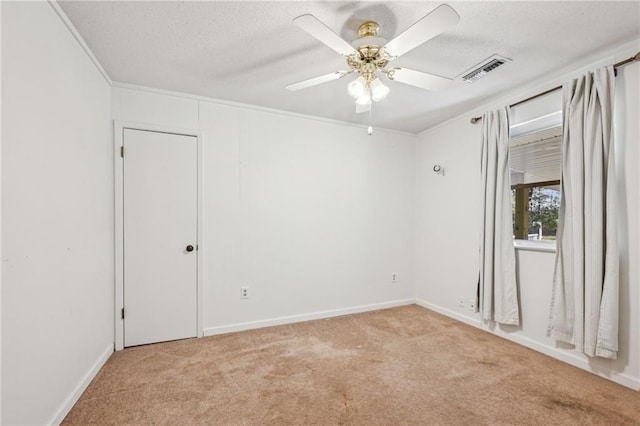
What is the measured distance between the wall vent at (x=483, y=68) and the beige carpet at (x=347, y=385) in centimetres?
249

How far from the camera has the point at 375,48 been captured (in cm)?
180

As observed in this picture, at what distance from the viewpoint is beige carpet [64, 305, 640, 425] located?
178cm

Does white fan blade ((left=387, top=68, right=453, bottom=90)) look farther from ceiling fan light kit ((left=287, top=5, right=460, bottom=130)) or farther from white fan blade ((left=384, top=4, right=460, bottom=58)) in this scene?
white fan blade ((left=384, top=4, right=460, bottom=58))

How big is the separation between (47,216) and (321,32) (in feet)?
5.96

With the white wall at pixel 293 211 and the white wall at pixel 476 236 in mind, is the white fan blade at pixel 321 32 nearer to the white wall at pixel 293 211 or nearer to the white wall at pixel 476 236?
the white wall at pixel 293 211

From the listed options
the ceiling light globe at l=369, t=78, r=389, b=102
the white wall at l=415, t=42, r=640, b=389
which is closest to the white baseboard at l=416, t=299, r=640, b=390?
the white wall at l=415, t=42, r=640, b=389

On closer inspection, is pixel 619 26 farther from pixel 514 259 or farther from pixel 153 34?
pixel 153 34

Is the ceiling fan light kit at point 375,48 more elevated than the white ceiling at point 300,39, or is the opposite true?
the white ceiling at point 300,39

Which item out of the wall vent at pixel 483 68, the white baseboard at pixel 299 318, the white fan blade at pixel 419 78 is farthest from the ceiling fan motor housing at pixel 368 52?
the white baseboard at pixel 299 318

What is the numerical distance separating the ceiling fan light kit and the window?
153cm

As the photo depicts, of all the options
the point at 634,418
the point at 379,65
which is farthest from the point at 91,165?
the point at 634,418

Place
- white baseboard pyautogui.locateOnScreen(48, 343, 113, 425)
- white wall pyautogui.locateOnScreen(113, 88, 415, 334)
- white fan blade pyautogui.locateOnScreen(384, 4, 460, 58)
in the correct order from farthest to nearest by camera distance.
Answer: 1. white wall pyautogui.locateOnScreen(113, 88, 415, 334)
2. white baseboard pyautogui.locateOnScreen(48, 343, 113, 425)
3. white fan blade pyautogui.locateOnScreen(384, 4, 460, 58)

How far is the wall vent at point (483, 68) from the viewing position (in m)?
2.27

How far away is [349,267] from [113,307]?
2.55 meters
